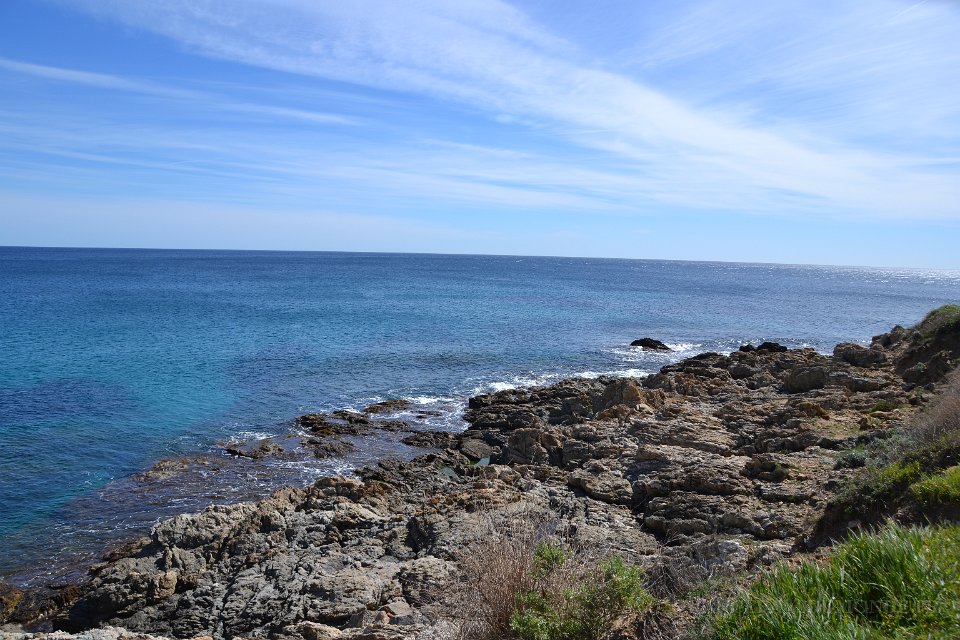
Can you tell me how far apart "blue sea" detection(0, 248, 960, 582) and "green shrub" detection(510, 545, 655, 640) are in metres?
14.8

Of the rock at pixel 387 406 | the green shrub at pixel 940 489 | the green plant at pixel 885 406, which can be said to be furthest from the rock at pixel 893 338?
the green shrub at pixel 940 489

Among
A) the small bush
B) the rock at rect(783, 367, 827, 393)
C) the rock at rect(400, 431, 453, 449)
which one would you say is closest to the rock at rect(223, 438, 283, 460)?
the rock at rect(400, 431, 453, 449)

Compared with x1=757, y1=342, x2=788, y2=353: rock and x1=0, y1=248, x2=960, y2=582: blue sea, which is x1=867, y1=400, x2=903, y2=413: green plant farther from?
x1=757, y1=342, x2=788, y2=353: rock

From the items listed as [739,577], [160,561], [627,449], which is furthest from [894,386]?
[160,561]

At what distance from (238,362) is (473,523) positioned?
30760mm

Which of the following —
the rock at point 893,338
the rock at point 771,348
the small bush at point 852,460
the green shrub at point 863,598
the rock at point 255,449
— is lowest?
the rock at point 255,449

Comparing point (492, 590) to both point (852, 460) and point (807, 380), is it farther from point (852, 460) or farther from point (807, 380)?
point (807, 380)

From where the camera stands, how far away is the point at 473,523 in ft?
49.2

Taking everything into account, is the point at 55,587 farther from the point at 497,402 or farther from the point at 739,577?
the point at 497,402

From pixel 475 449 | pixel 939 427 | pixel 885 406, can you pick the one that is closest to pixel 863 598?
pixel 939 427

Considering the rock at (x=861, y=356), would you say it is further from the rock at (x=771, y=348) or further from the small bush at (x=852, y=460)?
the small bush at (x=852, y=460)

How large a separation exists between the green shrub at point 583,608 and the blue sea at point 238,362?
14.8 m

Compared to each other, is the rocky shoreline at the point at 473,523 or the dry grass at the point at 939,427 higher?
the dry grass at the point at 939,427

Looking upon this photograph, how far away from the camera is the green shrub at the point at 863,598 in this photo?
5516 millimetres
